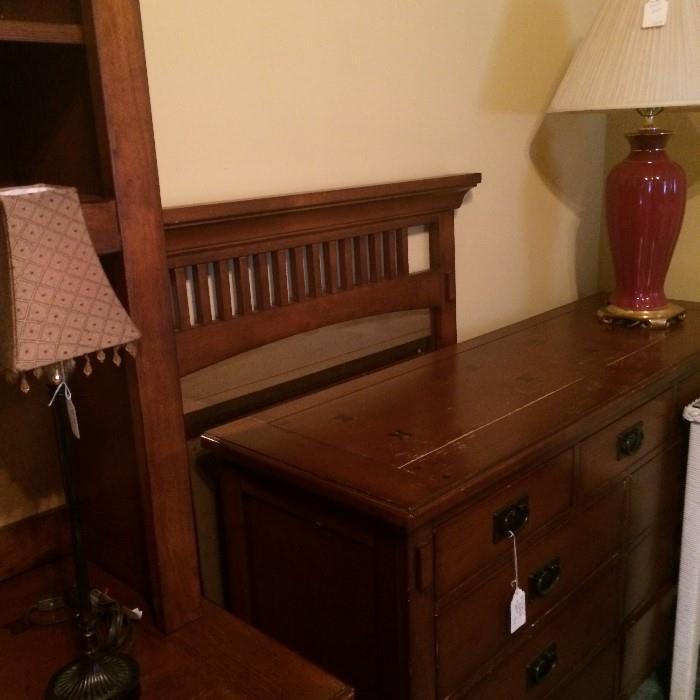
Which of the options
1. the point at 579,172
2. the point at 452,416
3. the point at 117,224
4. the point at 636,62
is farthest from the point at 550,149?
the point at 117,224

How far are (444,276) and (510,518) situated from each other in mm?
725

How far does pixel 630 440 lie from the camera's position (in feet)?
4.94

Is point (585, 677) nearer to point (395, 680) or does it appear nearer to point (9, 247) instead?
point (395, 680)

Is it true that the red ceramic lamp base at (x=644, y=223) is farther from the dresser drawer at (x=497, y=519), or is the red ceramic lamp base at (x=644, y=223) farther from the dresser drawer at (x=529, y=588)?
the dresser drawer at (x=497, y=519)

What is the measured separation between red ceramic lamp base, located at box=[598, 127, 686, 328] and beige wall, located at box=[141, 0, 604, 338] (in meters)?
0.29

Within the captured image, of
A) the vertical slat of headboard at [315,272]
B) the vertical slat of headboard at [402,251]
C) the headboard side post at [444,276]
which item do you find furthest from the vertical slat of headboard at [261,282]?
the headboard side post at [444,276]

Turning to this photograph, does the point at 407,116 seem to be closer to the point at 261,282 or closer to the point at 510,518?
the point at 261,282

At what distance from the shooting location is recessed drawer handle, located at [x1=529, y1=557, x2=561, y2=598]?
1322 mm

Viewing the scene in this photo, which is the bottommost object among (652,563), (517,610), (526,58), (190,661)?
(652,563)

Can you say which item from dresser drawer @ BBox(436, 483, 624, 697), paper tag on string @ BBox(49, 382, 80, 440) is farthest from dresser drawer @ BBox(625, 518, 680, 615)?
paper tag on string @ BBox(49, 382, 80, 440)

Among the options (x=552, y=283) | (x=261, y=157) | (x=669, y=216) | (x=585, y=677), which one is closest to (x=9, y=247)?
(x=261, y=157)

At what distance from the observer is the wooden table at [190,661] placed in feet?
3.18

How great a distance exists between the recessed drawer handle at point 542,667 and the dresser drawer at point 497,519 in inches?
10.4

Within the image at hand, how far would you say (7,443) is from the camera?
3.89 ft
